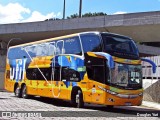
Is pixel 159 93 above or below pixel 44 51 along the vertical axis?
below

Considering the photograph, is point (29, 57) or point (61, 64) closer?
point (61, 64)

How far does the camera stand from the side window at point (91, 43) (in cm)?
1848

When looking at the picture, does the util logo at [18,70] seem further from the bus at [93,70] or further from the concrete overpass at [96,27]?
the concrete overpass at [96,27]

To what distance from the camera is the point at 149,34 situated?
4169 centimetres

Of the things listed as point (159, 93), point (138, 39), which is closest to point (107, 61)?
point (159, 93)

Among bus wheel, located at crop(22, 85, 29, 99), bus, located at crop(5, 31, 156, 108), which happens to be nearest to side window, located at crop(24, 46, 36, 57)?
bus, located at crop(5, 31, 156, 108)

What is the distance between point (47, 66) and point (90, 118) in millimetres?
9591

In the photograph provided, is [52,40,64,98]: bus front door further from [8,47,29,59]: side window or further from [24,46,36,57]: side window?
[8,47,29,59]: side window

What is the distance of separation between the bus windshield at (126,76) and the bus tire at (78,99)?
2.50 m

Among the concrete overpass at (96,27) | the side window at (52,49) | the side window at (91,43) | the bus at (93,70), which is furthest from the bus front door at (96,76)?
the concrete overpass at (96,27)

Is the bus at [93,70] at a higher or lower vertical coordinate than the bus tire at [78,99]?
higher

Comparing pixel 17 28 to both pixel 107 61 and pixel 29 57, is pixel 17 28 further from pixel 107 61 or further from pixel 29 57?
pixel 107 61

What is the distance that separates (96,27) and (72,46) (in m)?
20.6

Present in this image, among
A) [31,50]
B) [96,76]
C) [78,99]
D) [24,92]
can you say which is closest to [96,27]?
[31,50]
